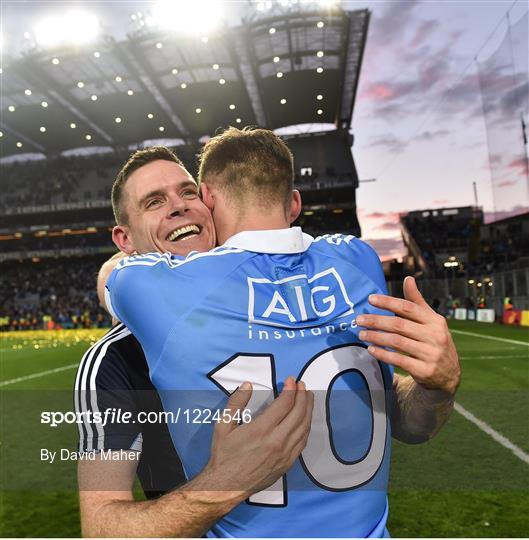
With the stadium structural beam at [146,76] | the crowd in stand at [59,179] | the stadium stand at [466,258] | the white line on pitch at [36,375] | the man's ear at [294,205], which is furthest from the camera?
the crowd in stand at [59,179]

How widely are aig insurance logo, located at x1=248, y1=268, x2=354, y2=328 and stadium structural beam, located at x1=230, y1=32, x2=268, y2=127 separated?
22.1 meters

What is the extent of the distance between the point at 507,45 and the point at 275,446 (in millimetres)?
20913

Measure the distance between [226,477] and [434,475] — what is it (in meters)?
4.38

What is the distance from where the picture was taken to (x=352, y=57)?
1221 inches

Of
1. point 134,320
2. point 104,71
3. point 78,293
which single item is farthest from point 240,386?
point 78,293

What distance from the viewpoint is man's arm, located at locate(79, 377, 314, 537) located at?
1342 mm

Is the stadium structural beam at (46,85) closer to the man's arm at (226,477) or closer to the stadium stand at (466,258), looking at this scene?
the stadium stand at (466,258)

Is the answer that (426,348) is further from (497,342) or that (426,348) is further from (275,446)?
(497,342)

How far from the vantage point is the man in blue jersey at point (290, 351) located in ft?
4.81

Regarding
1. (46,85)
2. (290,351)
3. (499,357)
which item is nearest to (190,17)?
(46,85)

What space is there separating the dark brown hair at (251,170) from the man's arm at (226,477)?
0.65 metres

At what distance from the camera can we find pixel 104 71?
29719mm

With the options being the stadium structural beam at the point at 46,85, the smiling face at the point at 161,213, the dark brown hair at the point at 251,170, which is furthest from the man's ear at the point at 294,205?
the stadium structural beam at the point at 46,85

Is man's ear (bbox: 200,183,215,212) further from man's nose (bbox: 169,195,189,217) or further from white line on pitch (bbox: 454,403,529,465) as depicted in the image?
white line on pitch (bbox: 454,403,529,465)
